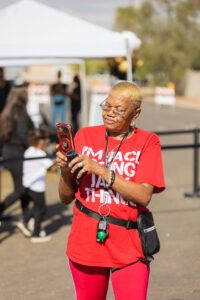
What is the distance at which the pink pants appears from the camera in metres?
3.31

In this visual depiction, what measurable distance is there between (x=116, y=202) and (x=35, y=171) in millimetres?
4122

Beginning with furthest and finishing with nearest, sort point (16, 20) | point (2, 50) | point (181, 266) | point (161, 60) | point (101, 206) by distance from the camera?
point (161, 60), point (16, 20), point (2, 50), point (181, 266), point (101, 206)

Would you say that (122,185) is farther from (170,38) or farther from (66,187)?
(170,38)

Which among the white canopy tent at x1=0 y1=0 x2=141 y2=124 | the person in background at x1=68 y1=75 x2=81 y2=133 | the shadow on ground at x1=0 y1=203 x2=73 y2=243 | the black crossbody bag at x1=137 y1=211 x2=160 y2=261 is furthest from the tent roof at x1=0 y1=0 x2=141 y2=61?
the person in background at x1=68 y1=75 x2=81 y2=133

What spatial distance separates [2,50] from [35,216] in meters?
2.44

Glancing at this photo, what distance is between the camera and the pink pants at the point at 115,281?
3309 millimetres

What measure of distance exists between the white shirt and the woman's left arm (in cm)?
411

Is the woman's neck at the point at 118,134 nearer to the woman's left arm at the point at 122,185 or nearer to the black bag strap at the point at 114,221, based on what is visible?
the woman's left arm at the point at 122,185

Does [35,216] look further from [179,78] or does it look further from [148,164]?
[179,78]

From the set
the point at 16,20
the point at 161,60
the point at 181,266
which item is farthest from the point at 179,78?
the point at 181,266

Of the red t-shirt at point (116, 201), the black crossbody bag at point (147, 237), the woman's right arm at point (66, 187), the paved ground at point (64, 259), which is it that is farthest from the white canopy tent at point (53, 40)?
the black crossbody bag at point (147, 237)

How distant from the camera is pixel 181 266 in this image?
6113 millimetres

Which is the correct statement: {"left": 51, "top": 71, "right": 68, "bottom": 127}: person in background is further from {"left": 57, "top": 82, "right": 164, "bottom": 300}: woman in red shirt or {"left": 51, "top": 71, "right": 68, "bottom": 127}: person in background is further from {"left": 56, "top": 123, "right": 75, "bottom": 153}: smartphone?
{"left": 56, "top": 123, "right": 75, "bottom": 153}: smartphone

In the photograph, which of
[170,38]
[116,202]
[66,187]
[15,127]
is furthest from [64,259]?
[170,38]
